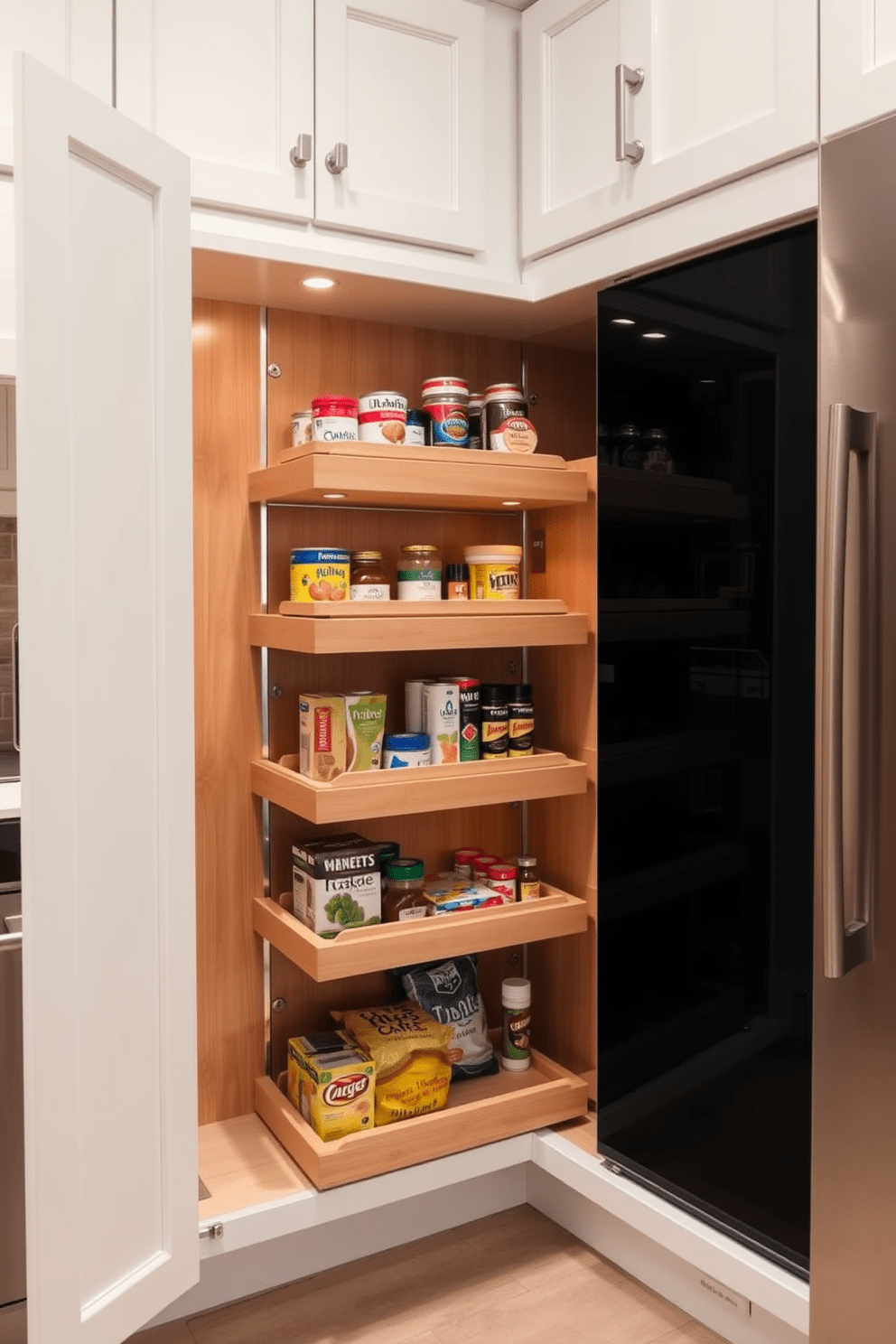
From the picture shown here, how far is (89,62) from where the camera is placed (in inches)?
60.2

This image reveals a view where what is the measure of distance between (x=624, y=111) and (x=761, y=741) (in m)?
1.02

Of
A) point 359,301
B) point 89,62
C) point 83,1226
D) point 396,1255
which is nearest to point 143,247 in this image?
point 89,62

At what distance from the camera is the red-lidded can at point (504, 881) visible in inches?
79.8

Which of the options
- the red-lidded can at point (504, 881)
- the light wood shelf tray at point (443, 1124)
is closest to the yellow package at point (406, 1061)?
the light wood shelf tray at point (443, 1124)

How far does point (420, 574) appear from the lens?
76.1 inches

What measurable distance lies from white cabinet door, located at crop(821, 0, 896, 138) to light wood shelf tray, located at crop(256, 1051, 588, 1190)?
5.37ft

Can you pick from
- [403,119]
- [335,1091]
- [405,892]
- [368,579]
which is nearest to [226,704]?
[368,579]

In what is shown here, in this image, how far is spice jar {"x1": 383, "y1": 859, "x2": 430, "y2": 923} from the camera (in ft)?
6.26

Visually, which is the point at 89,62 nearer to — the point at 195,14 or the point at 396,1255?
the point at 195,14

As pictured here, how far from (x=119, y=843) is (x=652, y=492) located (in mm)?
999

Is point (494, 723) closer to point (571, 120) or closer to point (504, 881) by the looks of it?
point (504, 881)

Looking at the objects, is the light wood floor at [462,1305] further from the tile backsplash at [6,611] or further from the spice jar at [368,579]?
the spice jar at [368,579]

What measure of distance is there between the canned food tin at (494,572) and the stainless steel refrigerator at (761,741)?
21 cm

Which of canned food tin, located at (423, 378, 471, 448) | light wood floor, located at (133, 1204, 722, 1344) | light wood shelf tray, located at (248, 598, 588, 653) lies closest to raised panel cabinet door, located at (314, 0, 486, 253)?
canned food tin, located at (423, 378, 471, 448)
